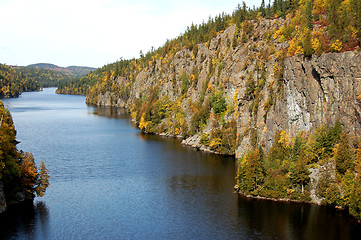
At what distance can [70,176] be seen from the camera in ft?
246

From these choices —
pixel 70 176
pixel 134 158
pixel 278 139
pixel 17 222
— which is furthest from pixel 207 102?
pixel 17 222

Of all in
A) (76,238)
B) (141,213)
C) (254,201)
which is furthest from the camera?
(254,201)

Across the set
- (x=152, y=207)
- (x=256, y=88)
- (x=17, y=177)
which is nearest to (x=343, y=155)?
(x=152, y=207)

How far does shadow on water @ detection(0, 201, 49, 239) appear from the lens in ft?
163

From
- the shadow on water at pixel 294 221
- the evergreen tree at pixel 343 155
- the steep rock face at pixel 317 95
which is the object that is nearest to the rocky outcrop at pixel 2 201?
the shadow on water at pixel 294 221

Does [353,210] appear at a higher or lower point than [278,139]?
lower

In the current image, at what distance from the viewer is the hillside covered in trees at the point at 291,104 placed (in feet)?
199

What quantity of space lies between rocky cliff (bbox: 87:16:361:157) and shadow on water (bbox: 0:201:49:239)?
49507mm

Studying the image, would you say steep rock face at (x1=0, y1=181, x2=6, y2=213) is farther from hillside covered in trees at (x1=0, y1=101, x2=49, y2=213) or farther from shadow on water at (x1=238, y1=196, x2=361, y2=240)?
shadow on water at (x1=238, y1=196, x2=361, y2=240)

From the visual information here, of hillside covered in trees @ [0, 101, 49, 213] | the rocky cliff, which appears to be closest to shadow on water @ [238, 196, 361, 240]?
the rocky cliff

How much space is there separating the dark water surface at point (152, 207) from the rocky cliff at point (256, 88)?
1419 cm

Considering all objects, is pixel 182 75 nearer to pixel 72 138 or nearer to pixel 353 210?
pixel 72 138

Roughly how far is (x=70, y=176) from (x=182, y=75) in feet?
282

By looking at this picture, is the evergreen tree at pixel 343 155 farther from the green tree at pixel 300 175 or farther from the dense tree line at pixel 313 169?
the green tree at pixel 300 175
